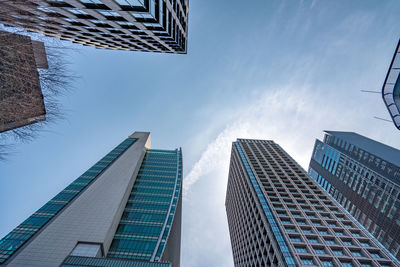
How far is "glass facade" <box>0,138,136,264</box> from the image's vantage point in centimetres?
3253

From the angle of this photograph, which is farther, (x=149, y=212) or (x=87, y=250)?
(x=149, y=212)

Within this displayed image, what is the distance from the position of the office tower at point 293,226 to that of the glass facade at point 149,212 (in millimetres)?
23249

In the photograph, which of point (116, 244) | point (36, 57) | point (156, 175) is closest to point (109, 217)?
point (116, 244)

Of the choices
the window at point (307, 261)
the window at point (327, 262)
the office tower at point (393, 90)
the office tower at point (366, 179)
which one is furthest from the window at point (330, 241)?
the office tower at point (366, 179)

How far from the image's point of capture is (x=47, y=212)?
136 feet

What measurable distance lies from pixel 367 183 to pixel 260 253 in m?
50.9

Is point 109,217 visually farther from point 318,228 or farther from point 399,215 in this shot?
point 399,215

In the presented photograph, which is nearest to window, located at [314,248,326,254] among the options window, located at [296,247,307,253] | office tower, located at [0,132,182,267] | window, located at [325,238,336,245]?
window, located at [296,247,307,253]

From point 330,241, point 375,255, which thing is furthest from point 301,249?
point 375,255

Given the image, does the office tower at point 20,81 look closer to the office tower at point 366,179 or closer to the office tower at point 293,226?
the office tower at point 293,226

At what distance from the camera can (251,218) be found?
4672 centimetres

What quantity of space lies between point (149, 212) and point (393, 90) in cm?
5369

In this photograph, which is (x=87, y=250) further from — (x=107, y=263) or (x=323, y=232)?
(x=323, y=232)

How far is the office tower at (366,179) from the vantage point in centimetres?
4919
